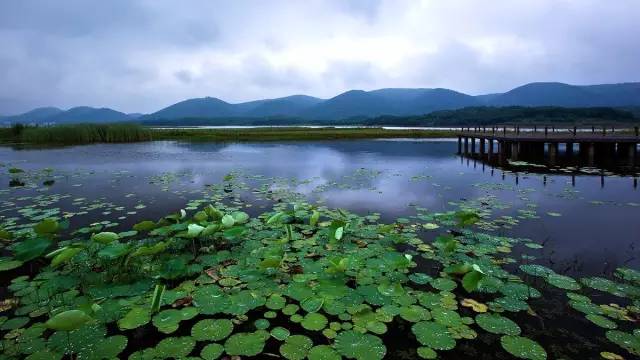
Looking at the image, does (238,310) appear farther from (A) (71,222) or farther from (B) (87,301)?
(A) (71,222)

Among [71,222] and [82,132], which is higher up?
[82,132]

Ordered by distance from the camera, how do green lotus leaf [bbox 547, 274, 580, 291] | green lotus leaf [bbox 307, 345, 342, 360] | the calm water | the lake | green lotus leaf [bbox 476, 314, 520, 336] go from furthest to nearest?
the calm water → the lake → green lotus leaf [bbox 547, 274, 580, 291] → green lotus leaf [bbox 476, 314, 520, 336] → green lotus leaf [bbox 307, 345, 342, 360]

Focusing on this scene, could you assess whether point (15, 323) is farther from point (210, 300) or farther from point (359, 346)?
point (359, 346)

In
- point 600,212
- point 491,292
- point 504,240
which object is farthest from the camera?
point 600,212

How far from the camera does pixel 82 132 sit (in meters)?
40.4

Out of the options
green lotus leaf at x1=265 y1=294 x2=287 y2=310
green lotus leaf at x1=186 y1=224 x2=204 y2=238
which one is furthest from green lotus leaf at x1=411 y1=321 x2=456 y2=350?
green lotus leaf at x1=186 y1=224 x2=204 y2=238

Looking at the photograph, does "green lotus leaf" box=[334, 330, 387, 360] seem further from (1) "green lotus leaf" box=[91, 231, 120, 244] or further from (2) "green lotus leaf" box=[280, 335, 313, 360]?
(1) "green lotus leaf" box=[91, 231, 120, 244]

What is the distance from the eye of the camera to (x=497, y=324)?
4.32m

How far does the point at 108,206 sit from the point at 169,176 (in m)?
6.01

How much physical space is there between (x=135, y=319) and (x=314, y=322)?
Answer: 2222 millimetres

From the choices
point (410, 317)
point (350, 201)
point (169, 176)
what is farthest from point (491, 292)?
point (169, 176)

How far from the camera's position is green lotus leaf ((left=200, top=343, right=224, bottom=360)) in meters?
3.72

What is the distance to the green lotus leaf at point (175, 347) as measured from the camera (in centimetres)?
377

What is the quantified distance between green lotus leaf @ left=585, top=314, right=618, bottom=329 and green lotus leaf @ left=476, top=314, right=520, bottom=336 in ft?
3.42
